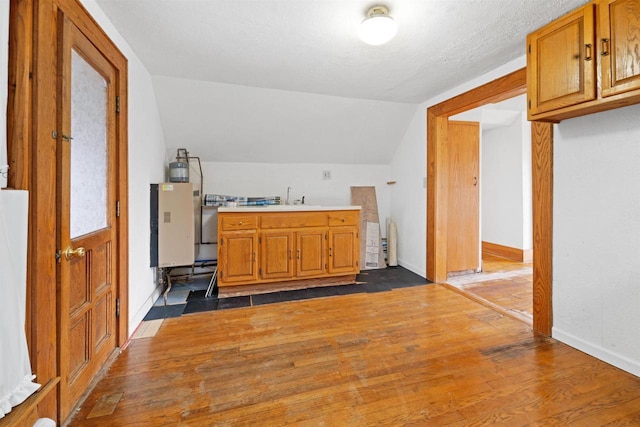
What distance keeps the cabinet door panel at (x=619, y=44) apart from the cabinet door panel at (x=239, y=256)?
9.55 ft

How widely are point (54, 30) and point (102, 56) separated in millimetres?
520

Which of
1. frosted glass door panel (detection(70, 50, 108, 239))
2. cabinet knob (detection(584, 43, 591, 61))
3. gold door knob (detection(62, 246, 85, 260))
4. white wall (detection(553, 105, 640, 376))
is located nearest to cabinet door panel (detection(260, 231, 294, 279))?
frosted glass door panel (detection(70, 50, 108, 239))

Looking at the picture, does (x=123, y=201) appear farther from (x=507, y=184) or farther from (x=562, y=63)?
(x=507, y=184)

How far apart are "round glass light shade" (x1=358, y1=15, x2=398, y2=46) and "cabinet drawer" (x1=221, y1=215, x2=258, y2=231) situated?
1.99m

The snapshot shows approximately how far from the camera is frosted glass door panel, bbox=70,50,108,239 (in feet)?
5.08

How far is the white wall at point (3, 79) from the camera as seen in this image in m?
1.01

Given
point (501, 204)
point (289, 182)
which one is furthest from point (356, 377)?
point (501, 204)

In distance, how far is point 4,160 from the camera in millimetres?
1060

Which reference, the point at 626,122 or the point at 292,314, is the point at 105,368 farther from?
the point at 626,122

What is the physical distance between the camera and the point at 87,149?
1680 mm

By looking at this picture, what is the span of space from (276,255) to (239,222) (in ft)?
1.76

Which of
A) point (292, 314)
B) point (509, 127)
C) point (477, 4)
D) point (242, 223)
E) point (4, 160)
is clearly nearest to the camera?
point (4, 160)

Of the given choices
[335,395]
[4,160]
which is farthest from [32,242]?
[335,395]

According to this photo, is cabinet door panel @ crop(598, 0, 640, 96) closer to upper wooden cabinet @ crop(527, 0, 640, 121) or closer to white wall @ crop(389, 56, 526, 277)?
upper wooden cabinet @ crop(527, 0, 640, 121)
